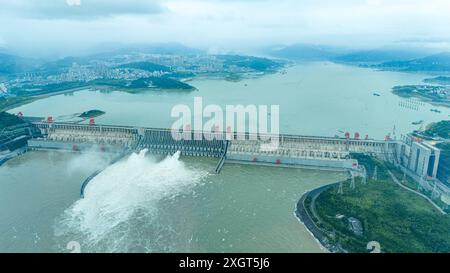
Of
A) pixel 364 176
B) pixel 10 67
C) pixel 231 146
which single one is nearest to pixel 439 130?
A: pixel 364 176

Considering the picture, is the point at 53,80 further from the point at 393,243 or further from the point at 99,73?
the point at 393,243

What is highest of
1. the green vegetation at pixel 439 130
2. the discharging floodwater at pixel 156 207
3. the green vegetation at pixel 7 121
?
the green vegetation at pixel 7 121

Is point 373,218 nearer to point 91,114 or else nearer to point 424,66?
point 91,114

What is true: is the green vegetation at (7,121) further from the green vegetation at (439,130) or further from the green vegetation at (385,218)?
the green vegetation at (439,130)

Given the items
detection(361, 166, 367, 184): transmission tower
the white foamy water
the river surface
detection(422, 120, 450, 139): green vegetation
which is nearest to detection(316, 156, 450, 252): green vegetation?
detection(361, 166, 367, 184): transmission tower

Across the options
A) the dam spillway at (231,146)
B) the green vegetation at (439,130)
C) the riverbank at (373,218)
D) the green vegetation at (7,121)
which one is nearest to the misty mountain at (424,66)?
the green vegetation at (439,130)

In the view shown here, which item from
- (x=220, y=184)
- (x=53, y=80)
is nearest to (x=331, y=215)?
(x=220, y=184)
